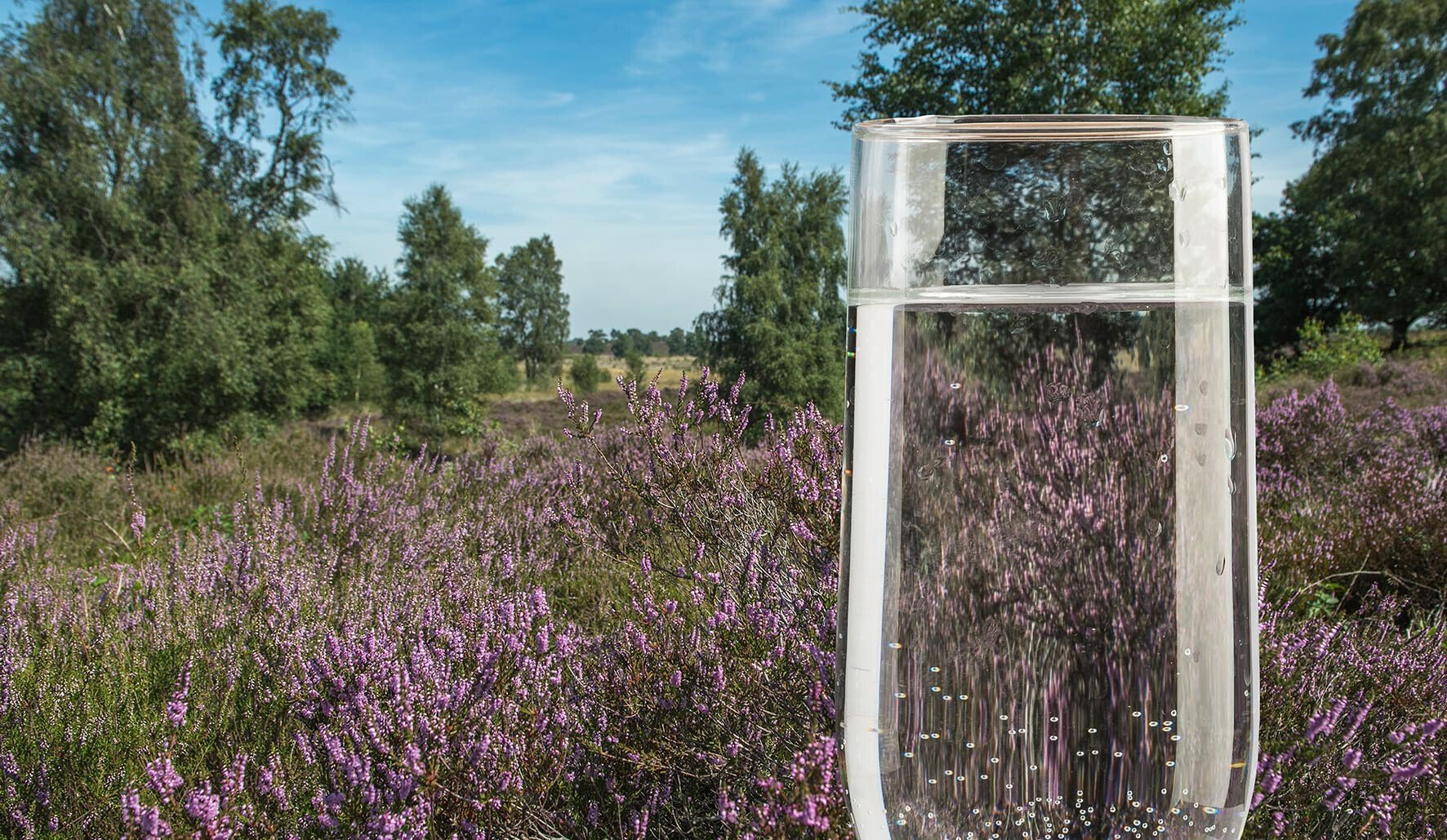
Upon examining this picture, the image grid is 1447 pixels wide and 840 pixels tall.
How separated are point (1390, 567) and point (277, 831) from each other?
13.8ft

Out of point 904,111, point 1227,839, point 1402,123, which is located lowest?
point 1227,839

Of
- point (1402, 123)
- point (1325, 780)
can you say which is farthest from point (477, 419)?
point (1402, 123)

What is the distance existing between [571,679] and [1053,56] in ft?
73.1

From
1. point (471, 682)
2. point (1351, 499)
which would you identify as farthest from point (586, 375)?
point (471, 682)

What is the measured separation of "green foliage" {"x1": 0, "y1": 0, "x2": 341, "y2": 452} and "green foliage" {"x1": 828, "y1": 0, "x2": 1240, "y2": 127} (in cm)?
1517

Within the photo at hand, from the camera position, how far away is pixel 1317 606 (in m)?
3.29


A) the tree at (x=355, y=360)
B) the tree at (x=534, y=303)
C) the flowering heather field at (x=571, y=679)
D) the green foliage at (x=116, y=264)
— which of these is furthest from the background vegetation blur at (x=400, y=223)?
the tree at (x=534, y=303)

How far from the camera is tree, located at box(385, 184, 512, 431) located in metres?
23.3

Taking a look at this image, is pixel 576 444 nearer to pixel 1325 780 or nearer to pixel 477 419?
pixel 1325 780

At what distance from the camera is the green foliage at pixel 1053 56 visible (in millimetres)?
20719

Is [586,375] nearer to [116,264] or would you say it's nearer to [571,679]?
[116,264]

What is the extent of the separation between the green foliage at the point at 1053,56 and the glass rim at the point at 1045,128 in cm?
2097

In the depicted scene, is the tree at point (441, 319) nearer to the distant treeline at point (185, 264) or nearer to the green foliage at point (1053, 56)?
the distant treeline at point (185, 264)

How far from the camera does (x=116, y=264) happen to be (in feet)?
59.0
